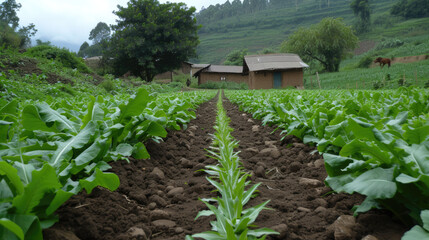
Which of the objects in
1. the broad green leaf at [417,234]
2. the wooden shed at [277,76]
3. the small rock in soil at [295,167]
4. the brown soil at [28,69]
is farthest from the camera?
the wooden shed at [277,76]

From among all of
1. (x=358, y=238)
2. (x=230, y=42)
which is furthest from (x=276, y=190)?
(x=230, y=42)

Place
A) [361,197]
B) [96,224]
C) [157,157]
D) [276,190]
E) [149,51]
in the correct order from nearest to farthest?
[96,224], [361,197], [276,190], [157,157], [149,51]

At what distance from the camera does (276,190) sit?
85.8 inches

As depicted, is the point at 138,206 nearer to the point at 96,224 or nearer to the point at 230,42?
the point at 96,224

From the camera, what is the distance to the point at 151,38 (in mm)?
31031

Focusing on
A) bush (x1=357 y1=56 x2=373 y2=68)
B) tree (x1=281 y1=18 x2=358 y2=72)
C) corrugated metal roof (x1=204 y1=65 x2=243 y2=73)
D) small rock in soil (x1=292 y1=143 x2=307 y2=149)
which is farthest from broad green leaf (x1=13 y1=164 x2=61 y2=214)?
bush (x1=357 y1=56 x2=373 y2=68)

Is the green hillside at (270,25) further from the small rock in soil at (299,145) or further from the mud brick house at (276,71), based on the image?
the small rock in soil at (299,145)

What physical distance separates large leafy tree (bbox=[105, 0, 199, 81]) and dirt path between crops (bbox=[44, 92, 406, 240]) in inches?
1124

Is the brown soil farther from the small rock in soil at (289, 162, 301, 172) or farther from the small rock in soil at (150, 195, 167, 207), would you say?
the small rock in soil at (289, 162, 301, 172)

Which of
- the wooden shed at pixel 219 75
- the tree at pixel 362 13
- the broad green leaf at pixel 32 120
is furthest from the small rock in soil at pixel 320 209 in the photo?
the tree at pixel 362 13

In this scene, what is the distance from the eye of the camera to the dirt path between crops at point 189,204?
1437 millimetres

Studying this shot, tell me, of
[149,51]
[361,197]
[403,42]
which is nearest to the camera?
[361,197]

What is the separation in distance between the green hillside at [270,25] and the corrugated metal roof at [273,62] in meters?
53.1

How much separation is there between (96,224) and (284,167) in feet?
5.98
